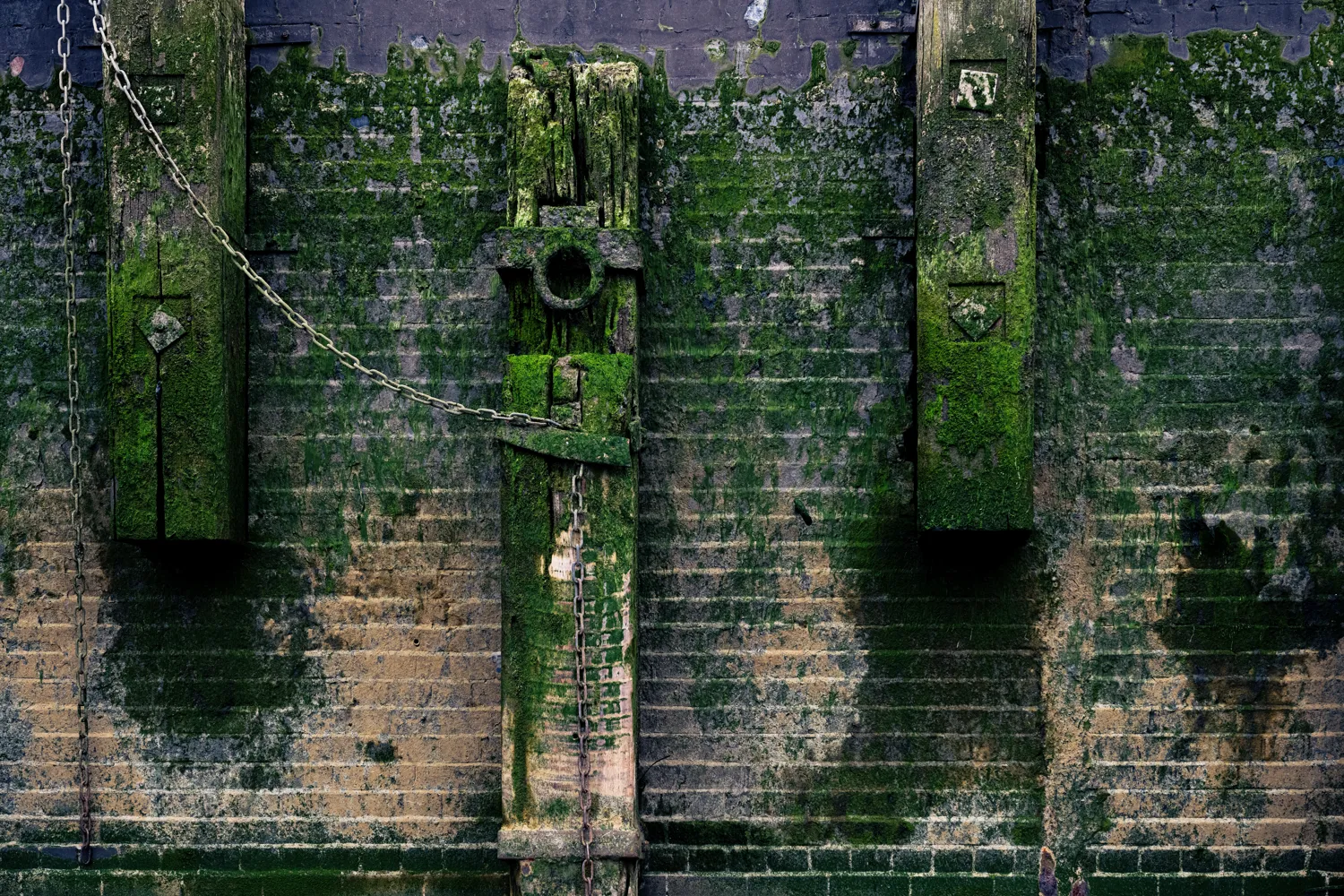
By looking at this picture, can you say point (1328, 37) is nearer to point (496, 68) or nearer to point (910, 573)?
point (910, 573)

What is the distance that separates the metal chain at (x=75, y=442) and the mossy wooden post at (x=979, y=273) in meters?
3.82

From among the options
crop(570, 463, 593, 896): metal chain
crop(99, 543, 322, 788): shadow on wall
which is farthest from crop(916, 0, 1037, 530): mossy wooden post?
crop(99, 543, 322, 788): shadow on wall

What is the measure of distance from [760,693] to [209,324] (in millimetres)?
2960

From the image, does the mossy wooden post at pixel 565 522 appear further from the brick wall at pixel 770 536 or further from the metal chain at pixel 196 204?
the brick wall at pixel 770 536

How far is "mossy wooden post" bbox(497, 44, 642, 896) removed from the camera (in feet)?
14.9

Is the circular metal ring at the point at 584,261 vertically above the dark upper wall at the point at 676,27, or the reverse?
the dark upper wall at the point at 676,27

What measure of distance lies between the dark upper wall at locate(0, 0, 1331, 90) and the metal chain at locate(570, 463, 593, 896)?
2073mm

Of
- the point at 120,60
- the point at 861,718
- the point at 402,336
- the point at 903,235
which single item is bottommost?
the point at 861,718

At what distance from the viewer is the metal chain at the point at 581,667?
4508mm

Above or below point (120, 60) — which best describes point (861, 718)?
below

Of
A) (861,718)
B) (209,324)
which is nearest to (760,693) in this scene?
(861,718)

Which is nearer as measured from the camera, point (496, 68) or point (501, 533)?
point (501, 533)

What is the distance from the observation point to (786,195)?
16.9ft

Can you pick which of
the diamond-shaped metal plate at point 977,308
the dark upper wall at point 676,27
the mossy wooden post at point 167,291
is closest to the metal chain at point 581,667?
the mossy wooden post at point 167,291
